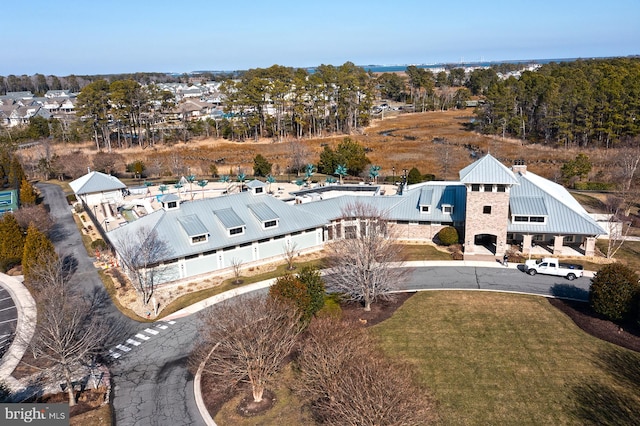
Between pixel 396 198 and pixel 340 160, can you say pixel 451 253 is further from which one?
pixel 340 160

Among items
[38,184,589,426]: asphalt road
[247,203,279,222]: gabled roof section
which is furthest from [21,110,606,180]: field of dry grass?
[247,203,279,222]: gabled roof section

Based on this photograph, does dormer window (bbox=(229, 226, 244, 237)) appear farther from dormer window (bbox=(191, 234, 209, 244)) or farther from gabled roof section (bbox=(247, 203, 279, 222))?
dormer window (bbox=(191, 234, 209, 244))

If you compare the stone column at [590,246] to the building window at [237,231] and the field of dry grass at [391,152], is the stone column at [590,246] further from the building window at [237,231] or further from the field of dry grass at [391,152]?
the building window at [237,231]

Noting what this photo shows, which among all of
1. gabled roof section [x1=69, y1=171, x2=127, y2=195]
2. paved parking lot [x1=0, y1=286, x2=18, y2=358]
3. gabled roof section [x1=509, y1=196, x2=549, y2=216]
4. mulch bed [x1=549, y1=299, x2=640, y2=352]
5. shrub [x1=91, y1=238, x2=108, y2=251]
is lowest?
mulch bed [x1=549, y1=299, x2=640, y2=352]

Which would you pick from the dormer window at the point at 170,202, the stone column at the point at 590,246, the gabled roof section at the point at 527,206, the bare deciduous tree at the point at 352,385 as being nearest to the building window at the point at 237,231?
the dormer window at the point at 170,202

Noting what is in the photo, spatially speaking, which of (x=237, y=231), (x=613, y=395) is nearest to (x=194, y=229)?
(x=237, y=231)

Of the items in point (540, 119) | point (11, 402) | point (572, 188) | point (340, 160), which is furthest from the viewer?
point (540, 119)

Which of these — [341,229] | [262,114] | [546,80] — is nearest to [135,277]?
[341,229]
